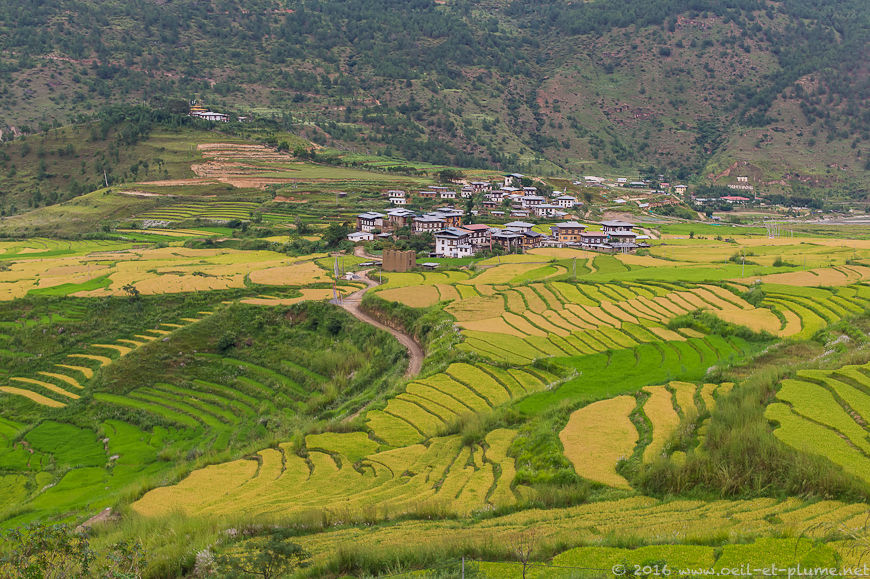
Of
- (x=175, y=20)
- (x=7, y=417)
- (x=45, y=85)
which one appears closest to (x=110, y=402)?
(x=7, y=417)

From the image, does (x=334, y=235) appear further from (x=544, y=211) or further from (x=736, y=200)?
(x=736, y=200)

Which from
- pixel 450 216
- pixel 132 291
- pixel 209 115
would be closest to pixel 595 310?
pixel 132 291

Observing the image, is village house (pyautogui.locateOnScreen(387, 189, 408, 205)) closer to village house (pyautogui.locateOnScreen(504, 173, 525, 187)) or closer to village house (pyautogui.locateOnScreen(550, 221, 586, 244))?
village house (pyautogui.locateOnScreen(504, 173, 525, 187))

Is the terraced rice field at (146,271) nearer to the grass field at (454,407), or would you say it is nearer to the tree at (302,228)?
the grass field at (454,407)

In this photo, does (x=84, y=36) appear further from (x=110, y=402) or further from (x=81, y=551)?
(x=81, y=551)

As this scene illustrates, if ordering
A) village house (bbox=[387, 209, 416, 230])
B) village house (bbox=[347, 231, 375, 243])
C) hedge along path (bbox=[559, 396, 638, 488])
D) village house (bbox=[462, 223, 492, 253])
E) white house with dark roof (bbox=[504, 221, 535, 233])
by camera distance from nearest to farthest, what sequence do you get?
hedge along path (bbox=[559, 396, 638, 488])
village house (bbox=[462, 223, 492, 253])
village house (bbox=[347, 231, 375, 243])
white house with dark roof (bbox=[504, 221, 535, 233])
village house (bbox=[387, 209, 416, 230])

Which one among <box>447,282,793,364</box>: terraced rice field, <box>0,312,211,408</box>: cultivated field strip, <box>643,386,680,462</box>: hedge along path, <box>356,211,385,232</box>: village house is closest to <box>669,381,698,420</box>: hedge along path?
<box>643,386,680,462</box>: hedge along path
